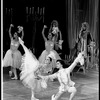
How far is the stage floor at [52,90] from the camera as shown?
18.4 ft

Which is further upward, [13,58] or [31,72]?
[13,58]

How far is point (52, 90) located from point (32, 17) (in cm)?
347

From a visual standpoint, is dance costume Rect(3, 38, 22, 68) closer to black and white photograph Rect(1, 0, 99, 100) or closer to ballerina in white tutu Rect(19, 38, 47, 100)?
black and white photograph Rect(1, 0, 99, 100)

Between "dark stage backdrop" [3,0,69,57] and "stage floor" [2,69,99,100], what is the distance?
1.89 m

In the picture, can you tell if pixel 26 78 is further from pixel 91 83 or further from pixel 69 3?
pixel 69 3

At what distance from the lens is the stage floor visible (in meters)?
5.62

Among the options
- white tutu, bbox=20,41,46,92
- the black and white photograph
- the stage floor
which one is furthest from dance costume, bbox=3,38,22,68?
white tutu, bbox=20,41,46,92

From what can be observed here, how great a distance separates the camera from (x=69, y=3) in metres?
8.66

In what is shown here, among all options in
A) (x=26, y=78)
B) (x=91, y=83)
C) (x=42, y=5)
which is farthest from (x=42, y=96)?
(x=42, y=5)

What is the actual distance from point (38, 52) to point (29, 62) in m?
4.43

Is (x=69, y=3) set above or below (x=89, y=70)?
above

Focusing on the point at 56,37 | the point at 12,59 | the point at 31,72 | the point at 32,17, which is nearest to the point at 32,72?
the point at 31,72

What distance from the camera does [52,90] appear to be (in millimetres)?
6184

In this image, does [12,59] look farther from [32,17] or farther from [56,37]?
[32,17]
